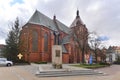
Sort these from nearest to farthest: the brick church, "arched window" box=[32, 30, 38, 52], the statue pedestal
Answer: the statue pedestal, the brick church, "arched window" box=[32, 30, 38, 52]

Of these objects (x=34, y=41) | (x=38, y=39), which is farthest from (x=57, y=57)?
(x=34, y=41)

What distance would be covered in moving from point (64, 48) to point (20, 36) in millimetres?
18884

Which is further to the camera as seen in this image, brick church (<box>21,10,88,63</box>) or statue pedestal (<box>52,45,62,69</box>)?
brick church (<box>21,10,88,63</box>)

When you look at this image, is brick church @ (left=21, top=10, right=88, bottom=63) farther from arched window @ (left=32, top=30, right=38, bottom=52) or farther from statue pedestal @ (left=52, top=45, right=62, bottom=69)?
statue pedestal @ (left=52, top=45, right=62, bottom=69)

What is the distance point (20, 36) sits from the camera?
65.0 meters

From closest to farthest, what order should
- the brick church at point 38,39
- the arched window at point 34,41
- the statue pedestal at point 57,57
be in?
the statue pedestal at point 57,57 → the brick church at point 38,39 → the arched window at point 34,41

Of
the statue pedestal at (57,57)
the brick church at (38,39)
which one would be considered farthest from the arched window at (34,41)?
the statue pedestal at (57,57)

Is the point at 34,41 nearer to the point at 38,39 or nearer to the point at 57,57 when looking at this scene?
the point at 38,39

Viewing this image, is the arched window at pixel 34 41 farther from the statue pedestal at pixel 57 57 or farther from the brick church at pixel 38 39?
the statue pedestal at pixel 57 57

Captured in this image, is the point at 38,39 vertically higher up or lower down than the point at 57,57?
higher up

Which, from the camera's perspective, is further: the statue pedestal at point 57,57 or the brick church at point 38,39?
the brick church at point 38,39

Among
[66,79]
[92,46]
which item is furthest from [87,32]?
[66,79]

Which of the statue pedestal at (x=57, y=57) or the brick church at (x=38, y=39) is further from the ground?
the brick church at (x=38, y=39)

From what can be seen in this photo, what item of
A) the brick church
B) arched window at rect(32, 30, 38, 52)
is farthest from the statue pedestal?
arched window at rect(32, 30, 38, 52)
